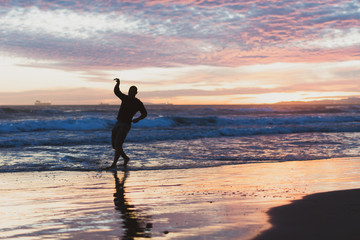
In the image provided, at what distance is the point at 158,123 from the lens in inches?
1253

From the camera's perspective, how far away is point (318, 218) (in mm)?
3908

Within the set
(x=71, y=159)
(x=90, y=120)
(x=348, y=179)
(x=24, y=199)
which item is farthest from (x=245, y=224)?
(x=90, y=120)

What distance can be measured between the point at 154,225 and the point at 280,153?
8.54 metres

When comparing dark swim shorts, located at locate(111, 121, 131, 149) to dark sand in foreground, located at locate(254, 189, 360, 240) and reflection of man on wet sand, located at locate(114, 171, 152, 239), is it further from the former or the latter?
dark sand in foreground, located at locate(254, 189, 360, 240)

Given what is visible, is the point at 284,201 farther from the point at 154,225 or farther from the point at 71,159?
the point at 71,159

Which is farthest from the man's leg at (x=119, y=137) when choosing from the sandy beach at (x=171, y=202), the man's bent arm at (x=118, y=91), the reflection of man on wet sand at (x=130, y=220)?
the reflection of man on wet sand at (x=130, y=220)

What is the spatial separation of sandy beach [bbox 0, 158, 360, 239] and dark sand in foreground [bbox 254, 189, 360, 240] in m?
0.01

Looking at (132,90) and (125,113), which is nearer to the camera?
(132,90)

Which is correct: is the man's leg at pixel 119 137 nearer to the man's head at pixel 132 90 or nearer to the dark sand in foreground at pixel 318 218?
the man's head at pixel 132 90

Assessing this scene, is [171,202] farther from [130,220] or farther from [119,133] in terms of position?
[119,133]

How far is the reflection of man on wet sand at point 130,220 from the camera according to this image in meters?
3.42

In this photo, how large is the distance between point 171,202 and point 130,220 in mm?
975

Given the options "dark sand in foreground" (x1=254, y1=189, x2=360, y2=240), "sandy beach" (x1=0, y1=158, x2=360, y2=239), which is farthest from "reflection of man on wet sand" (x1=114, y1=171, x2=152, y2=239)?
"dark sand in foreground" (x1=254, y1=189, x2=360, y2=240)

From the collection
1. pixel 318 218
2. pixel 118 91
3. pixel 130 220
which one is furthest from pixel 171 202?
pixel 118 91
